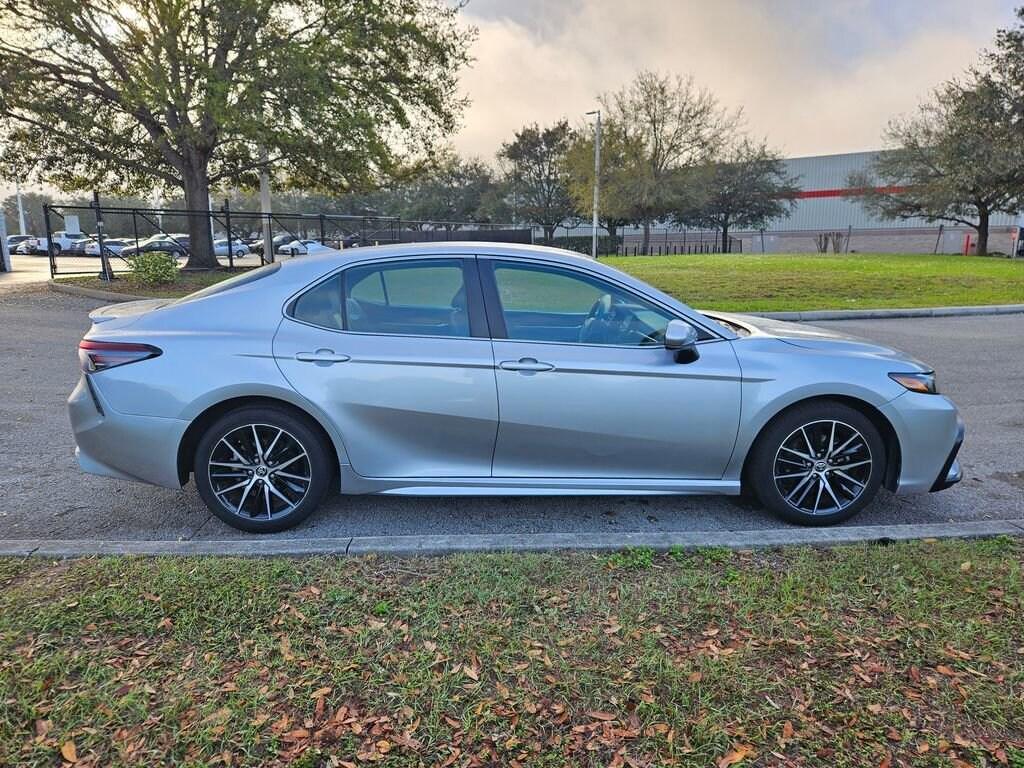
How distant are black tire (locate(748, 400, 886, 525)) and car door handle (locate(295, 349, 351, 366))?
2.40 meters

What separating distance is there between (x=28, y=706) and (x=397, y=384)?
2030mm

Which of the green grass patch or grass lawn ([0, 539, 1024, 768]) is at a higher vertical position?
the green grass patch

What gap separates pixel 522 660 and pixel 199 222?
67.0ft

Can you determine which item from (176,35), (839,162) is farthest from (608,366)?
(839,162)

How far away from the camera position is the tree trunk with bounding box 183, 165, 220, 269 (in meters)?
19.3

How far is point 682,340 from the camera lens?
356cm

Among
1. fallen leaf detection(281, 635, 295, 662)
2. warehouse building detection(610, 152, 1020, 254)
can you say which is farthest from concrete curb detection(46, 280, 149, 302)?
warehouse building detection(610, 152, 1020, 254)

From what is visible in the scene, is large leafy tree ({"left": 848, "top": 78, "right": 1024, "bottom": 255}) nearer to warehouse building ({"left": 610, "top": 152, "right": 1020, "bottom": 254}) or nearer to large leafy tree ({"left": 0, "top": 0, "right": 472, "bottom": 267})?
warehouse building ({"left": 610, "top": 152, "right": 1020, "bottom": 254})

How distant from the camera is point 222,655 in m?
2.54

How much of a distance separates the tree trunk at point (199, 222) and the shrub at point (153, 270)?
3625mm

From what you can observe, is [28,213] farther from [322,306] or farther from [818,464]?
[818,464]

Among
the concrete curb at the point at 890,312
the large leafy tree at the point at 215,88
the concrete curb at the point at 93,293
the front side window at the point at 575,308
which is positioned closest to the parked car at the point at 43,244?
the large leafy tree at the point at 215,88

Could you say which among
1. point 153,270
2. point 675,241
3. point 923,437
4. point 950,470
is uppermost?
point 675,241

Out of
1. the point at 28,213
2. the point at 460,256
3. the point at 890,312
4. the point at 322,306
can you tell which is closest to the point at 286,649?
the point at 322,306
